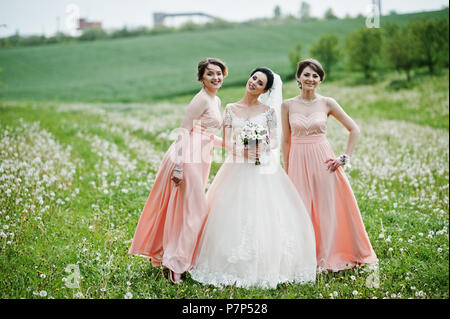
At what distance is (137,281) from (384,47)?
123 feet

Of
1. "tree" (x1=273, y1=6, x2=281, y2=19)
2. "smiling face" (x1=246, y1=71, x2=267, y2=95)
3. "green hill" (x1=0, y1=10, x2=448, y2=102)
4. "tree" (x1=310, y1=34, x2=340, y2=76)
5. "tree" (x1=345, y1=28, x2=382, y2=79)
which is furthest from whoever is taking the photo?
"tree" (x1=273, y1=6, x2=281, y2=19)

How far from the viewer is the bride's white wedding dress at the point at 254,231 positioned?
5.73 meters

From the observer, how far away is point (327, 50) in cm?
4500

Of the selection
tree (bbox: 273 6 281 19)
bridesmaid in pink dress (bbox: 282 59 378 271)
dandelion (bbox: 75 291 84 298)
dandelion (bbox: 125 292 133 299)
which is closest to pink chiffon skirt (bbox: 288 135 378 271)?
bridesmaid in pink dress (bbox: 282 59 378 271)

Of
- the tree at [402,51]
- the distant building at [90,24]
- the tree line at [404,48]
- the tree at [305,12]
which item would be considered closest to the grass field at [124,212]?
the tree at [402,51]

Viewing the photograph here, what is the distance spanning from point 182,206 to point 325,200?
235cm

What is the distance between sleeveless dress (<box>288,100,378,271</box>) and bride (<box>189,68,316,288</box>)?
0.42 metres

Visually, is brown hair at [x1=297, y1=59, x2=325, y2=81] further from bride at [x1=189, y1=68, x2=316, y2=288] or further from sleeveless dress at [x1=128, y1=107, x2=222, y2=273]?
sleeveless dress at [x1=128, y1=107, x2=222, y2=273]

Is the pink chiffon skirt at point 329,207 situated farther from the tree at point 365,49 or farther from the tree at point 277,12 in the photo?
the tree at point 277,12

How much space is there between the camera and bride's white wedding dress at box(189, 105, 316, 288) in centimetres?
573

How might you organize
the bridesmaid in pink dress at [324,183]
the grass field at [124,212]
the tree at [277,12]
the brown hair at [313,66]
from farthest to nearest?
the tree at [277,12], the bridesmaid in pink dress at [324,183], the brown hair at [313,66], the grass field at [124,212]

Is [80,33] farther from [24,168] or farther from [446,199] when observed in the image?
[446,199]

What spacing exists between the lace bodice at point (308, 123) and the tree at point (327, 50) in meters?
41.0

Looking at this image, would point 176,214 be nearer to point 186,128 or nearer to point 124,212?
point 186,128
